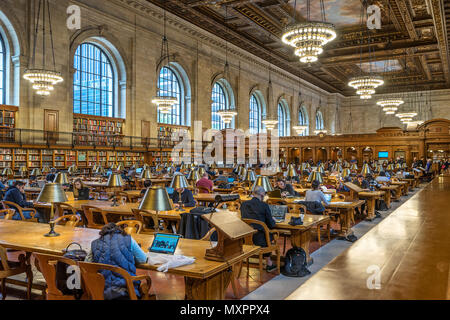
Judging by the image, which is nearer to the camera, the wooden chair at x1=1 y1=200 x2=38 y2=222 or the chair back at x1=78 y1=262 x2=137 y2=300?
the chair back at x1=78 y1=262 x2=137 y2=300

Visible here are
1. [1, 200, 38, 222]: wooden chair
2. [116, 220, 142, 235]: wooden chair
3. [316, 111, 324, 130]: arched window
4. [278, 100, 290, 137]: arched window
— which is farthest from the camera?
[316, 111, 324, 130]: arched window

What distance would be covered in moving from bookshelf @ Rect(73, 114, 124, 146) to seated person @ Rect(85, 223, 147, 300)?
13.2 m

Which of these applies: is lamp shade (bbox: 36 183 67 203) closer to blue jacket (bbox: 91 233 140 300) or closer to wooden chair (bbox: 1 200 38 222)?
blue jacket (bbox: 91 233 140 300)

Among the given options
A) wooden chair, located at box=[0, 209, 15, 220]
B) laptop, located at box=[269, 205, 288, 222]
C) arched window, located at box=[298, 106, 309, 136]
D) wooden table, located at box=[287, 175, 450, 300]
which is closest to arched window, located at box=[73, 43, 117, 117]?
wooden chair, located at box=[0, 209, 15, 220]

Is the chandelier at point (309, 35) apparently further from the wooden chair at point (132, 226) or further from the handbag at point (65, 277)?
the handbag at point (65, 277)

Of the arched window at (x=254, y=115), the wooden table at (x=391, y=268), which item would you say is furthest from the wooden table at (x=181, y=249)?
the arched window at (x=254, y=115)

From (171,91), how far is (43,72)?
9.48 metres

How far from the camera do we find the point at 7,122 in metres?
12.8

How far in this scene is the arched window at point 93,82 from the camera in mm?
16094

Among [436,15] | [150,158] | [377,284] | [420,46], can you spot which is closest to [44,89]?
[150,158]

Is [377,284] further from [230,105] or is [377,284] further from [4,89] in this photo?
[230,105]

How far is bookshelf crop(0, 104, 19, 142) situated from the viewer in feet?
41.1

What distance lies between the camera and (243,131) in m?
25.3
